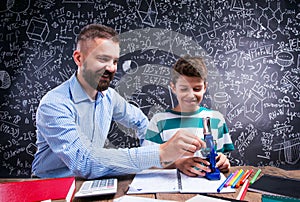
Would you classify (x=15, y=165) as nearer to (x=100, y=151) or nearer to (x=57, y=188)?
(x=100, y=151)

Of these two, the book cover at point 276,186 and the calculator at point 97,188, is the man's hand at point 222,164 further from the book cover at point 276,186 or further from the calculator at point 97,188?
the calculator at point 97,188

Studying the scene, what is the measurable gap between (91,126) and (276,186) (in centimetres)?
83

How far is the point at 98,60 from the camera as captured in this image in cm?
120

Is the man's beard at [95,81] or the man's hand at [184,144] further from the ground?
the man's beard at [95,81]

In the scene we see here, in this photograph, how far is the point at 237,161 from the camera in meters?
2.58

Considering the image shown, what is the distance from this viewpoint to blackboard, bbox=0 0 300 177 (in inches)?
100

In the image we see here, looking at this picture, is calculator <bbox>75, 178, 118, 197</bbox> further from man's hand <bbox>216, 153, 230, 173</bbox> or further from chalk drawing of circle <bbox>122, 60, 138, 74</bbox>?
chalk drawing of circle <bbox>122, 60, 138, 74</bbox>

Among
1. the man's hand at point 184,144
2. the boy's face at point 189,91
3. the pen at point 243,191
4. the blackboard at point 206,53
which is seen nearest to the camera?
the pen at point 243,191

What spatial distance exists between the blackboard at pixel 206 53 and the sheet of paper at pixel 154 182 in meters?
1.65

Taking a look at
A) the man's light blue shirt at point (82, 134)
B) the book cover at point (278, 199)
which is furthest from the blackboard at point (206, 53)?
the book cover at point (278, 199)

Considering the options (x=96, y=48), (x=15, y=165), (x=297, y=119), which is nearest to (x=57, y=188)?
(x=96, y=48)

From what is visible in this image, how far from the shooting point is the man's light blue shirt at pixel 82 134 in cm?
95

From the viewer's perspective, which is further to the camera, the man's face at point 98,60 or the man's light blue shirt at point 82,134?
the man's face at point 98,60

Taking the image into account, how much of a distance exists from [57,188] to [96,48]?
68cm
